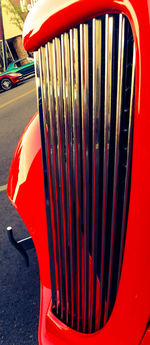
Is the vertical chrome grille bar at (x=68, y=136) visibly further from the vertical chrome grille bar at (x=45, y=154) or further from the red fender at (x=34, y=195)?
the red fender at (x=34, y=195)

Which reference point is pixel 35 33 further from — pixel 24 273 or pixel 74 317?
pixel 24 273

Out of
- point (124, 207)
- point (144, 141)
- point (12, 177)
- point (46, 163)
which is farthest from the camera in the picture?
point (12, 177)

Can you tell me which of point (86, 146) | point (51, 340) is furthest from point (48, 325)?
point (86, 146)

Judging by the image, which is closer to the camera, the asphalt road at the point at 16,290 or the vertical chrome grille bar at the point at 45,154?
the vertical chrome grille bar at the point at 45,154

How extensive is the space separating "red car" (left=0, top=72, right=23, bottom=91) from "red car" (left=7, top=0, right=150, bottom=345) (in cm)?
920

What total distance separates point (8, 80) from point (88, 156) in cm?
949

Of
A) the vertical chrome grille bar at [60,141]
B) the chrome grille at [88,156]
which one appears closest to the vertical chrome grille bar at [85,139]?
the chrome grille at [88,156]

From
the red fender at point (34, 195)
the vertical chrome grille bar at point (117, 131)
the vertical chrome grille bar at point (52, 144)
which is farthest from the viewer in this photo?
the red fender at point (34, 195)

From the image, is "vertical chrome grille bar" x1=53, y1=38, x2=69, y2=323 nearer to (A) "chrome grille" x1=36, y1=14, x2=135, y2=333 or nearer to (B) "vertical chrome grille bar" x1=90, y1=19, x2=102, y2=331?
(A) "chrome grille" x1=36, y1=14, x2=135, y2=333

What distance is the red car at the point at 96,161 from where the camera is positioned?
725mm

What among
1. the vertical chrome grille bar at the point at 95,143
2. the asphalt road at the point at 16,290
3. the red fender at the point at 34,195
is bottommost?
the asphalt road at the point at 16,290

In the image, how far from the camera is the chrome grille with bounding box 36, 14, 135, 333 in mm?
756

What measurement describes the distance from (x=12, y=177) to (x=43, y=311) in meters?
0.59

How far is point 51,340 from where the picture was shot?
3.84 feet
